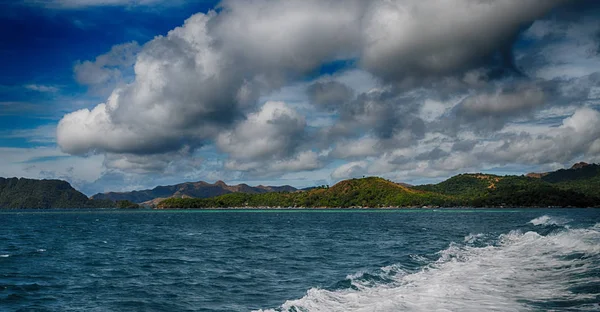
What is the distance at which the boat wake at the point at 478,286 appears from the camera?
60.6ft

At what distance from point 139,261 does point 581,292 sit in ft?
103

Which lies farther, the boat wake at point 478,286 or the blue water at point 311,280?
the blue water at point 311,280

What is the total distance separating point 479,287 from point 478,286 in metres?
0.29

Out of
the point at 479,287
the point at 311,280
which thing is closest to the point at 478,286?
the point at 479,287

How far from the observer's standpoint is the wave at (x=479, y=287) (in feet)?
60.7

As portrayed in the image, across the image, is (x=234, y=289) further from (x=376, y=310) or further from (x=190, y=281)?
(x=376, y=310)

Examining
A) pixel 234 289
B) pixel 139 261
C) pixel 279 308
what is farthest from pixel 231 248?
pixel 279 308

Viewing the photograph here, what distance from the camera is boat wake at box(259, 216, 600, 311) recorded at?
60.6 feet

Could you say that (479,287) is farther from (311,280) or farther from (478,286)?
(311,280)

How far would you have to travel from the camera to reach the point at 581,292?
1998 centimetres

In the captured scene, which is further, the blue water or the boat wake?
the blue water

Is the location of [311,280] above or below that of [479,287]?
below

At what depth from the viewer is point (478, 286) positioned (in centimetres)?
2262

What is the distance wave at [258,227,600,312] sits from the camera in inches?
728
